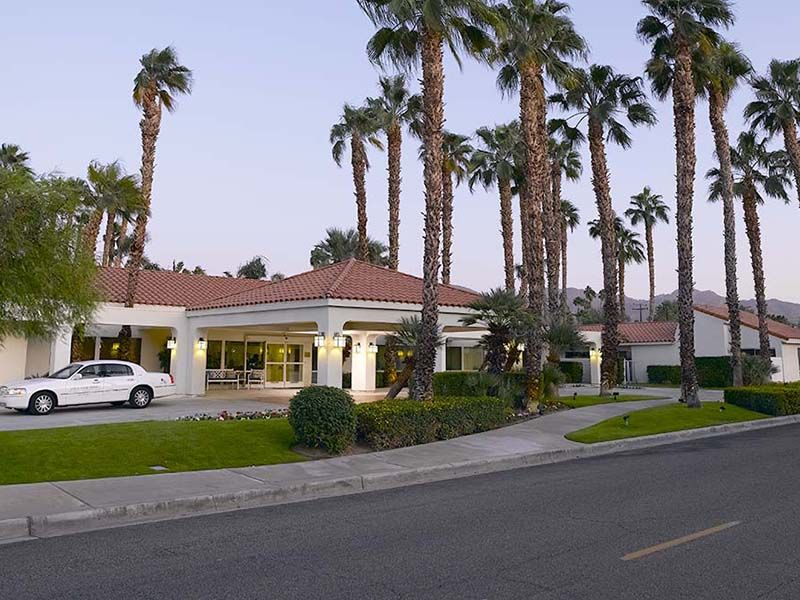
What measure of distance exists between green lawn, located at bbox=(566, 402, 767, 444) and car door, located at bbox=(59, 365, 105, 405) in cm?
1457

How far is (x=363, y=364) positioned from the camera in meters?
31.5

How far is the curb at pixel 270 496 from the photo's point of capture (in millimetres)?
7949

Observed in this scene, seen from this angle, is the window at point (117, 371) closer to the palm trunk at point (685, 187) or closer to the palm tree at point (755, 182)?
the palm trunk at point (685, 187)

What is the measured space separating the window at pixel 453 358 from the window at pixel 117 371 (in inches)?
754

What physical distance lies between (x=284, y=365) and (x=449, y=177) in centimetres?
1584

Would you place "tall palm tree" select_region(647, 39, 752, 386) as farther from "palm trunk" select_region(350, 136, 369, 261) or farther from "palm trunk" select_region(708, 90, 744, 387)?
"palm trunk" select_region(350, 136, 369, 261)

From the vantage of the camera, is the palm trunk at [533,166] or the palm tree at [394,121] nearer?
the palm trunk at [533,166]

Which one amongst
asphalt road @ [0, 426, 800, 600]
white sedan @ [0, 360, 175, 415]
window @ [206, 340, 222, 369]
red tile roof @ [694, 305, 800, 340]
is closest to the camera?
asphalt road @ [0, 426, 800, 600]

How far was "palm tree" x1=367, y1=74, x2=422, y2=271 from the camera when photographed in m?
38.5

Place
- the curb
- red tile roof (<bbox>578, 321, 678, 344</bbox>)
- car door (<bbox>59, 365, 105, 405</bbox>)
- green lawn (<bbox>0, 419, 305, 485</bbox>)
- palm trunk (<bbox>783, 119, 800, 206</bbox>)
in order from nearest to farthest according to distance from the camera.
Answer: the curb
green lawn (<bbox>0, 419, 305, 485</bbox>)
car door (<bbox>59, 365, 105, 405</bbox>)
palm trunk (<bbox>783, 119, 800, 206</bbox>)
red tile roof (<bbox>578, 321, 678, 344</bbox>)

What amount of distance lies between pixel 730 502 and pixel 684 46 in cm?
1993

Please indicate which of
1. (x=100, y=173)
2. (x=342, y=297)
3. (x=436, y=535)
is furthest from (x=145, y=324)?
(x=436, y=535)

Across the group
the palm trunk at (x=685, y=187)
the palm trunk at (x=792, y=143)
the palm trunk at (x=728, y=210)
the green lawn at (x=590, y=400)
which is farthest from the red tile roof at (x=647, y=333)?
the palm trunk at (x=685, y=187)

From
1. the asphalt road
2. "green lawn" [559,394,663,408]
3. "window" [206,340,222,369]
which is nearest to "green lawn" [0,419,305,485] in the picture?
the asphalt road
